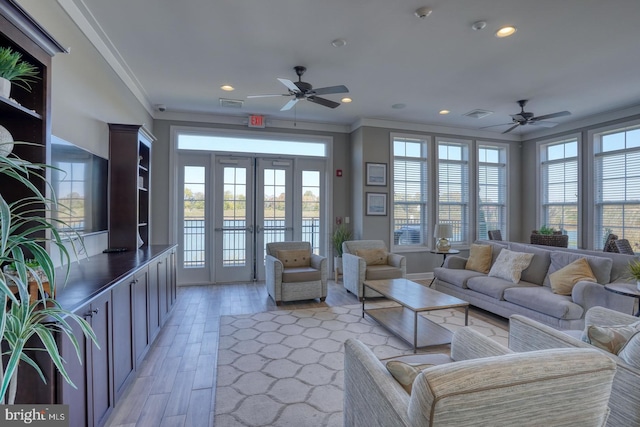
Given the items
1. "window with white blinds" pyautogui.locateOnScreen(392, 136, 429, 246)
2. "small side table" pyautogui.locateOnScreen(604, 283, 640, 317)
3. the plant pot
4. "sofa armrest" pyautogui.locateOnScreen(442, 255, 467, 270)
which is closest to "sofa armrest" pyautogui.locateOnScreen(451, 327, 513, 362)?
"small side table" pyautogui.locateOnScreen(604, 283, 640, 317)

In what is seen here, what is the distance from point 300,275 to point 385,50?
117 inches

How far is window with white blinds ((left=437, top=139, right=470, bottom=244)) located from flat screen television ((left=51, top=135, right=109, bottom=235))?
5.58m

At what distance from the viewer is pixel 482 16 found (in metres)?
2.74

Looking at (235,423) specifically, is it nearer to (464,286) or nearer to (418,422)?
(418,422)

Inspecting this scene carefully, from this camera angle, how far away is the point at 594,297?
3045mm

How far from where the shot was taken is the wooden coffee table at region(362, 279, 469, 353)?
2.98 meters

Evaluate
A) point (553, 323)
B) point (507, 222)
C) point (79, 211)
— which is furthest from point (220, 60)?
point (507, 222)

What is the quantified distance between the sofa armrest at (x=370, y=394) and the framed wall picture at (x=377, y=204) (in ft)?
14.4

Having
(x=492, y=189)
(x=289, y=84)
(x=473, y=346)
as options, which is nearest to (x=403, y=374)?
(x=473, y=346)

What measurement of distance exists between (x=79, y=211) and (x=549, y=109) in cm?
665

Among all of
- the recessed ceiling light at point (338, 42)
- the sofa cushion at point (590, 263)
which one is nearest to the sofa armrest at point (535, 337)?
the sofa cushion at point (590, 263)

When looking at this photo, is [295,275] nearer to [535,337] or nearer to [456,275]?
[456,275]

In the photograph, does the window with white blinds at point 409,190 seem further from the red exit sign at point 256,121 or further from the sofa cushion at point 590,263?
the sofa cushion at point 590,263

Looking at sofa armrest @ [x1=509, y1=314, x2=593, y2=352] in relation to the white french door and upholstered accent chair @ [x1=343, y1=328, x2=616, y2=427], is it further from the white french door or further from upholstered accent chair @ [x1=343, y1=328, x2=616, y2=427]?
the white french door
